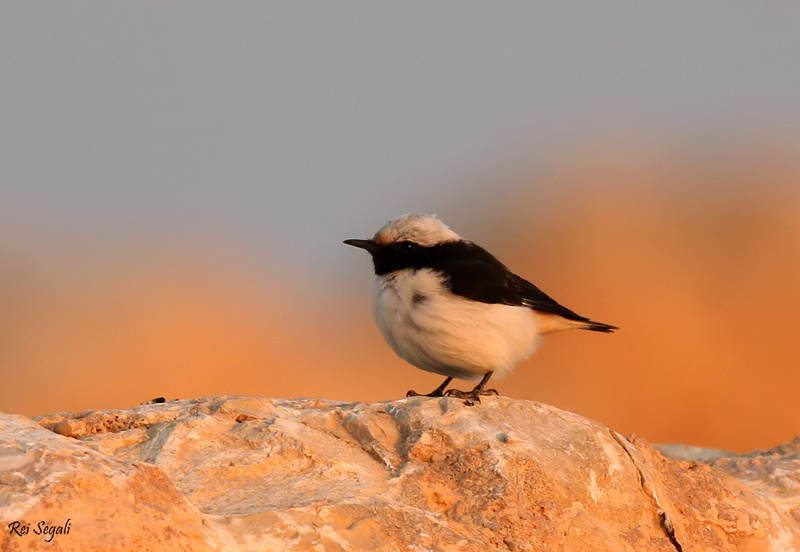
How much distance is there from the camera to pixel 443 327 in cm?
747

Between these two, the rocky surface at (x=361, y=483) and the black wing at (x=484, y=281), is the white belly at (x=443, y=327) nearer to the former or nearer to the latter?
the black wing at (x=484, y=281)

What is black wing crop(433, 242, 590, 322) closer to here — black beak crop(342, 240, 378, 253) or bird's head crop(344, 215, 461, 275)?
bird's head crop(344, 215, 461, 275)

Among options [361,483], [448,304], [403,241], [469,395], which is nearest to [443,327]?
[448,304]

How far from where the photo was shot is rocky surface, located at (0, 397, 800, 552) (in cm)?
411

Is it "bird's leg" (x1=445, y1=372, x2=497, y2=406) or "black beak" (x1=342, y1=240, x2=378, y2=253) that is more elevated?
"black beak" (x1=342, y1=240, x2=378, y2=253)

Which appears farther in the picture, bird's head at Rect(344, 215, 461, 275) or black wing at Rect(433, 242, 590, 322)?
bird's head at Rect(344, 215, 461, 275)

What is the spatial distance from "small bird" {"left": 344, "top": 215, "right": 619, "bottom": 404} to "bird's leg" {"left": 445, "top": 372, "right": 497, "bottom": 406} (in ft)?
0.05

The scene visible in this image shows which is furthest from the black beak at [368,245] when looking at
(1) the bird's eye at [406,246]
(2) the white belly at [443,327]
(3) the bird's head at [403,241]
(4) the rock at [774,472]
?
(4) the rock at [774,472]

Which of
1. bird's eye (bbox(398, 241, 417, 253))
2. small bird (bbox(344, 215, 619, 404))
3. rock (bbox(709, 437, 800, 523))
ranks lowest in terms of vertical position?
rock (bbox(709, 437, 800, 523))

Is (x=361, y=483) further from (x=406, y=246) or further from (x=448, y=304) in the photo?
(x=406, y=246)

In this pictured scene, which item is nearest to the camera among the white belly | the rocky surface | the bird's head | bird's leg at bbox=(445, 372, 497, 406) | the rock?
the rocky surface

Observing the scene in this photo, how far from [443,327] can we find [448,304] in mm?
168

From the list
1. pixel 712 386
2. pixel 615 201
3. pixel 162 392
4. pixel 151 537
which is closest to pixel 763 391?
pixel 712 386

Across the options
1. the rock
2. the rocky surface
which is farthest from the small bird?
the rock
